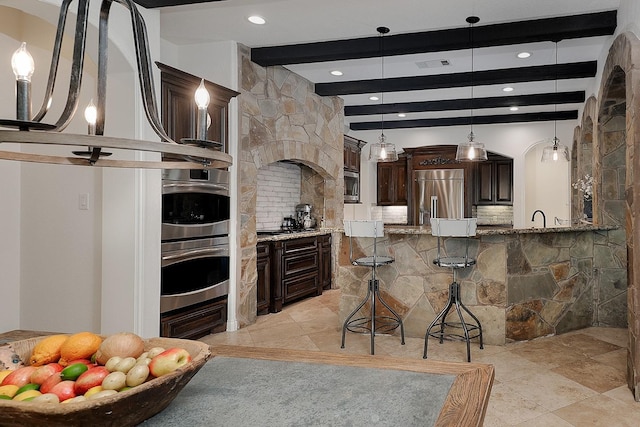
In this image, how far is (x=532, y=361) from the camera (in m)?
3.82

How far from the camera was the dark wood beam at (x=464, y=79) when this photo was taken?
18.0ft

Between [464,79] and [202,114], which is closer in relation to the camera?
[202,114]

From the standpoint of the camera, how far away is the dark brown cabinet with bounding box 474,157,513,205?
28.9 feet

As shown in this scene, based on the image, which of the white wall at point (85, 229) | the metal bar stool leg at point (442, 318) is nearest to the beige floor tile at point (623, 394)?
the metal bar stool leg at point (442, 318)

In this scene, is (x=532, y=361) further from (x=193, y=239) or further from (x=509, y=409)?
(x=193, y=239)

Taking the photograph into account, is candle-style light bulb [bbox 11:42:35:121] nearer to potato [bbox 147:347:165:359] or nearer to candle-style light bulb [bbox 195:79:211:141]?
candle-style light bulb [bbox 195:79:211:141]

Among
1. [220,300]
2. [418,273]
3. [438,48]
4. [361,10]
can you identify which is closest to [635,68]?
[438,48]

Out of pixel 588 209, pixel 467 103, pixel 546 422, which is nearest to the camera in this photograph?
pixel 546 422

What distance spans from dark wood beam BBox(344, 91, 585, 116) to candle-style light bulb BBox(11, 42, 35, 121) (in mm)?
6885

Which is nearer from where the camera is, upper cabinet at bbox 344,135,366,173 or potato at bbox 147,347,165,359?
potato at bbox 147,347,165,359

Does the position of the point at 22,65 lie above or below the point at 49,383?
above

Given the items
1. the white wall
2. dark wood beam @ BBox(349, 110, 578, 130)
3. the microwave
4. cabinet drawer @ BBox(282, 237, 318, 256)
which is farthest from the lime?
dark wood beam @ BBox(349, 110, 578, 130)

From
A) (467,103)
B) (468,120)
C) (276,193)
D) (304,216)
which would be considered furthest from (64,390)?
(468,120)

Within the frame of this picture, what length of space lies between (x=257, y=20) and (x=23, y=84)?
11.8ft
